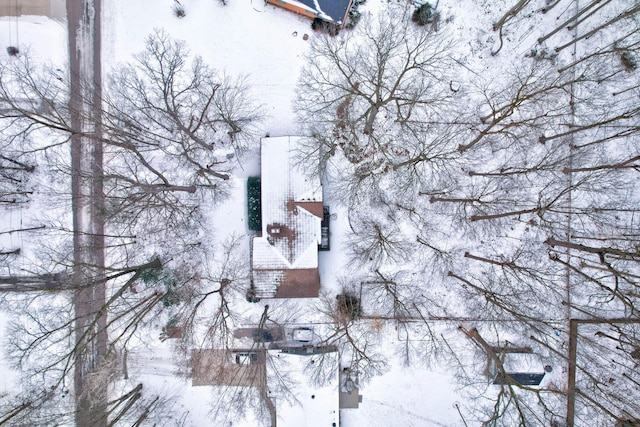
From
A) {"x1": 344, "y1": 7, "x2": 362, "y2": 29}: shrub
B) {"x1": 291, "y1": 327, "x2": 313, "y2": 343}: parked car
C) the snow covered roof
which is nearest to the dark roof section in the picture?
{"x1": 344, "y1": 7, "x2": 362, "y2": 29}: shrub

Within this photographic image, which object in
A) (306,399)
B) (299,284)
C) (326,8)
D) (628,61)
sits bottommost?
(306,399)

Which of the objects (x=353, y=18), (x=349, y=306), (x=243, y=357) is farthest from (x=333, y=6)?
(x=243, y=357)

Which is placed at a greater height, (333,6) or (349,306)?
(333,6)

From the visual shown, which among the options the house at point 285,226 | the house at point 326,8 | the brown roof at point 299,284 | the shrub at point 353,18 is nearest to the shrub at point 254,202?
the house at point 285,226

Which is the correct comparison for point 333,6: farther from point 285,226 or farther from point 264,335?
point 264,335

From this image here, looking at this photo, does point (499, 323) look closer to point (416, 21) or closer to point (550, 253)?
point (550, 253)

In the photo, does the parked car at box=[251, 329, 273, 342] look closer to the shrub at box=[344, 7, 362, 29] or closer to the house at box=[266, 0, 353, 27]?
the house at box=[266, 0, 353, 27]
